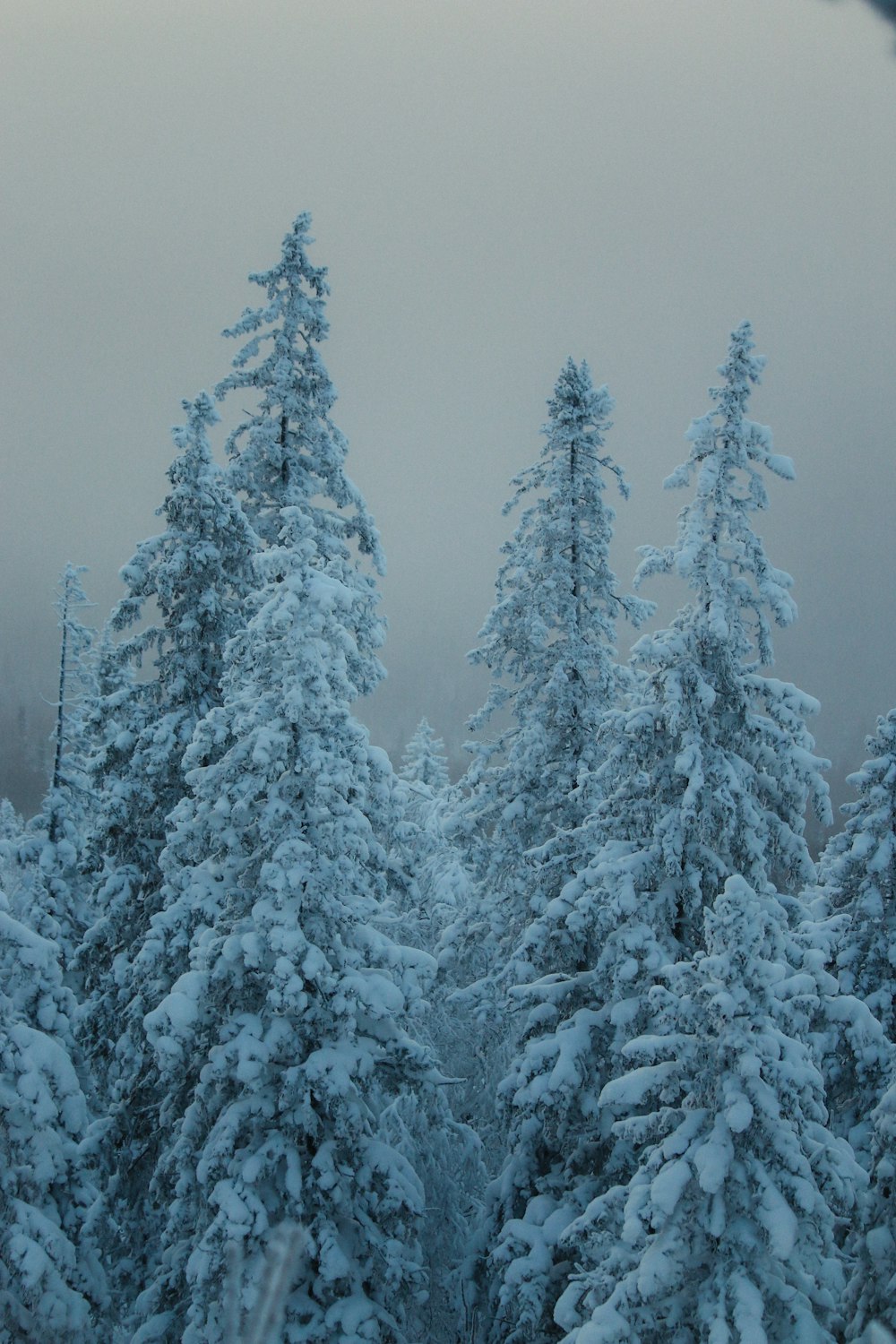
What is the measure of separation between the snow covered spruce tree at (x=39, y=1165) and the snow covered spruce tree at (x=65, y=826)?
765cm

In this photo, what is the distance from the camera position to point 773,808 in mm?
13555

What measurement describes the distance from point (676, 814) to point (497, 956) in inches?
273

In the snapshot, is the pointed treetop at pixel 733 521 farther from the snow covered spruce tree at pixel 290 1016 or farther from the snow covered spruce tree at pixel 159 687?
the snow covered spruce tree at pixel 159 687

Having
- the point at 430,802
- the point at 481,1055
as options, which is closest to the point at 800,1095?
the point at 481,1055

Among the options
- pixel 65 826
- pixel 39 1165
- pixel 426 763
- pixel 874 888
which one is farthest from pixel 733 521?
pixel 426 763

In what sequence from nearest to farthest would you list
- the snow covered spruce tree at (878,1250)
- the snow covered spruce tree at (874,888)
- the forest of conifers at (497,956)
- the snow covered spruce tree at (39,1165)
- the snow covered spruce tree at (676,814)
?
the snow covered spruce tree at (878,1250) < the forest of conifers at (497,956) < the snow covered spruce tree at (39,1165) < the snow covered spruce tree at (676,814) < the snow covered spruce tree at (874,888)

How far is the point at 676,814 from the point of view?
12805mm

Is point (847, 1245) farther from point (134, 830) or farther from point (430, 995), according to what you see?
point (430, 995)

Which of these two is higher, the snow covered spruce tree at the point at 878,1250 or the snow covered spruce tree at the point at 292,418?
the snow covered spruce tree at the point at 292,418

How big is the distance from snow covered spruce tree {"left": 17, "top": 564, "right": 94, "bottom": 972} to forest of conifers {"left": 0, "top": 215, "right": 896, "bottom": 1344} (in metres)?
5.79

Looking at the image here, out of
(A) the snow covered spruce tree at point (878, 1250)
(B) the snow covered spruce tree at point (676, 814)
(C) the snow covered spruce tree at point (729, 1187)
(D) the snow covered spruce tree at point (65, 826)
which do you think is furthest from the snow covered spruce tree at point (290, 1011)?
(D) the snow covered spruce tree at point (65, 826)

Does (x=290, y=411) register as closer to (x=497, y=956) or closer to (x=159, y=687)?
(x=159, y=687)

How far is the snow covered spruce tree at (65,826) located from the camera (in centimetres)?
2288

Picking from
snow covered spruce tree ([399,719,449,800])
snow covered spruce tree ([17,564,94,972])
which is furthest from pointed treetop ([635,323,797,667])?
snow covered spruce tree ([399,719,449,800])
